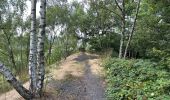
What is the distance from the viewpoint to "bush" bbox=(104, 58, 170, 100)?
9141mm

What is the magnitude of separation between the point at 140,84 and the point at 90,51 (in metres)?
26.5

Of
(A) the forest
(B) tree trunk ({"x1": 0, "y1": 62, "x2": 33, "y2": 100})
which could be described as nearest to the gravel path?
(A) the forest

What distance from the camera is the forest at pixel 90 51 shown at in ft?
35.8

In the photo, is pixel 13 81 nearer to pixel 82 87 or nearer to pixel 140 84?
pixel 140 84

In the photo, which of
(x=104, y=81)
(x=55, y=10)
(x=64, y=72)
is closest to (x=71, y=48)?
(x=55, y=10)

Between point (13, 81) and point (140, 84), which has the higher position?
point (13, 81)

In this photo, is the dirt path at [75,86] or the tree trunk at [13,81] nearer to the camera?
the tree trunk at [13,81]

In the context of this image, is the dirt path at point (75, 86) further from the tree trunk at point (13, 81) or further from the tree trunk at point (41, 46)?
the tree trunk at point (13, 81)

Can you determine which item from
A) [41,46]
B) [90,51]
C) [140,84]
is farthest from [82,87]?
[90,51]

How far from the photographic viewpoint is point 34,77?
11.0 m

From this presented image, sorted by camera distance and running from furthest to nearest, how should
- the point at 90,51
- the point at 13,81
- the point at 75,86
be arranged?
the point at 90,51
the point at 75,86
the point at 13,81

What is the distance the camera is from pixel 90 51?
37031 mm

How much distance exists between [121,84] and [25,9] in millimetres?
19030

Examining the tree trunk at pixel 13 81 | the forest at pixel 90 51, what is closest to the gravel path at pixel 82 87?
the forest at pixel 90 51
